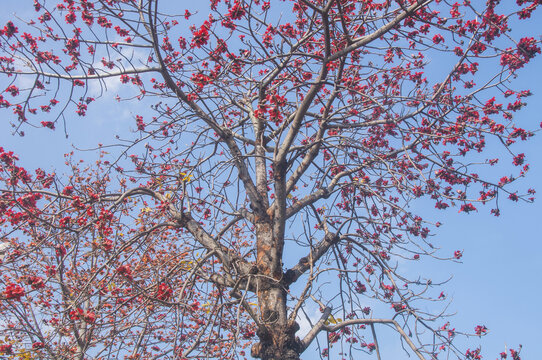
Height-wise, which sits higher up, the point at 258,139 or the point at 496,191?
the point at 258,139

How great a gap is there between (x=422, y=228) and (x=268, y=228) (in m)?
2.23

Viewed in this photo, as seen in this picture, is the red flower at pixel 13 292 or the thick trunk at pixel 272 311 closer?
the red flower at pixel 13 292

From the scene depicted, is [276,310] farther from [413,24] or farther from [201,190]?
[413,24]

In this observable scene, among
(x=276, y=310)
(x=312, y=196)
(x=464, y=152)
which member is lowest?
(x=276, y=310)

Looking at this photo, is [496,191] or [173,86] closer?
[173,86]

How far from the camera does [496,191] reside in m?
4.84

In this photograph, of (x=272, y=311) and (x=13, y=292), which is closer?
(x=13, y=292)

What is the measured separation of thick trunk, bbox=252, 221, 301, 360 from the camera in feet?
13.3

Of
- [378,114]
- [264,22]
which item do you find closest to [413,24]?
[378,114]

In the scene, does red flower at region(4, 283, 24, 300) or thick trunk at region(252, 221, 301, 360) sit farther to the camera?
thick trunk at region(252, 221, 301, 360)

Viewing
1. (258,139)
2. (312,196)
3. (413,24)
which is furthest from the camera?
(258,139)

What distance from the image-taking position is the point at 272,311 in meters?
4.23

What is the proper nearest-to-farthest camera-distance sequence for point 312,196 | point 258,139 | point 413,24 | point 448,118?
point 413,24, point 448,118, point 312,196, point 258,139

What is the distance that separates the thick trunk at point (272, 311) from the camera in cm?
406
